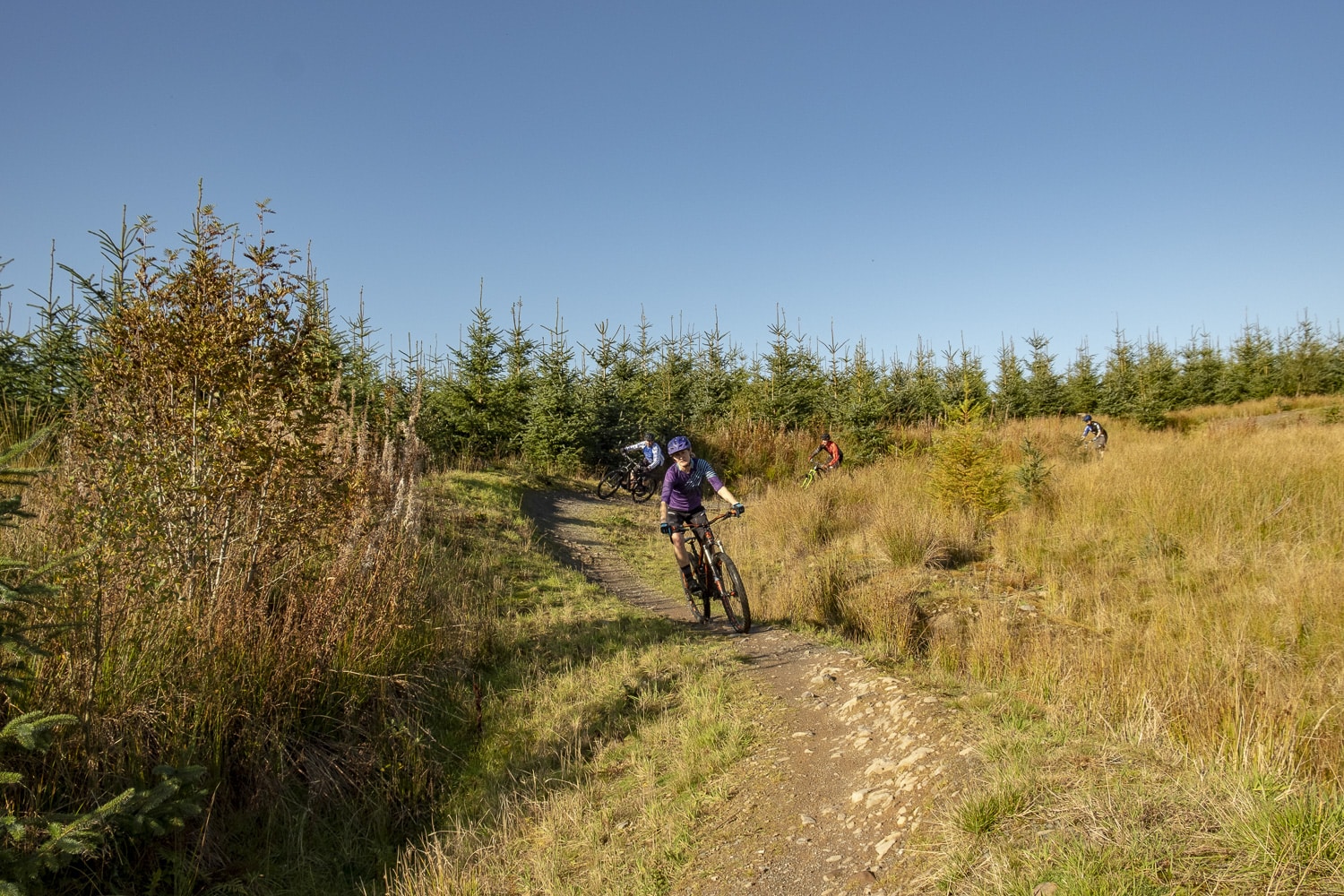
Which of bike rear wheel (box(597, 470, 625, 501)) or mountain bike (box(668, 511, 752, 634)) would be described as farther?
bike rear wheel (box(597, 470, 625, 501))

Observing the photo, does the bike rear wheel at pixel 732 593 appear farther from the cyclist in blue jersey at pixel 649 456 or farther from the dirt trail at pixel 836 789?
the cyclist in blue jersey at pixel 649 456

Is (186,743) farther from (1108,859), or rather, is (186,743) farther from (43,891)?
(1108,859)

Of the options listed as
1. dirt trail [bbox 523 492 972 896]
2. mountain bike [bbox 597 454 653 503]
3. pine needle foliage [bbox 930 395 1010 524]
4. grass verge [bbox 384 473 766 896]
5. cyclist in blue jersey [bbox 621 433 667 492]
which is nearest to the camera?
dirt trail [bbox 523 492 972 896]

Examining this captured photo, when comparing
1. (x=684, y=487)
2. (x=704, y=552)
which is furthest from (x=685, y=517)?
(x=704, y=552)

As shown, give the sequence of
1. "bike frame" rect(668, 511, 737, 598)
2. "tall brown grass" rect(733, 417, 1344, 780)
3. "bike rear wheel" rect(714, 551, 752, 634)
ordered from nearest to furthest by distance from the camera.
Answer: "tall brown grass" rect(733, 417, 1344, 780) < "bike rear wheel" rect(714, 551, 752, 634) < "bike frame" rect(668, 511, 737, 598)

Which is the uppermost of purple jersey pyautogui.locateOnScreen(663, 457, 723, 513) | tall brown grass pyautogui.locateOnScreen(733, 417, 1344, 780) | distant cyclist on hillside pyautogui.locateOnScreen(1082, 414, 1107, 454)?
distant cyclist on hillside pyautogui.locateOnScreen(1082, 414, 1107, 454)

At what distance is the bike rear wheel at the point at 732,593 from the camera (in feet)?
23.8

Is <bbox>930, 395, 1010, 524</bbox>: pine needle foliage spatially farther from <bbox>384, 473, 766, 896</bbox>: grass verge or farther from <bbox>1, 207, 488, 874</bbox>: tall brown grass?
<bbox>1, 207, 488, 874</bbox>: tall brown grass

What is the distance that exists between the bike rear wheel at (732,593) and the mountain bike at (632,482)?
10.2 meters

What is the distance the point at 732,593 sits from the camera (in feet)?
24.4

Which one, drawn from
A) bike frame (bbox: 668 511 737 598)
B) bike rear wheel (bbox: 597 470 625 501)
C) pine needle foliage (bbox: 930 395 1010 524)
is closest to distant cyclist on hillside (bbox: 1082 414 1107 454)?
pine needle foliage (bbox: 930 395 1010 524)

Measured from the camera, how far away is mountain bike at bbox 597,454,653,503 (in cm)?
1789

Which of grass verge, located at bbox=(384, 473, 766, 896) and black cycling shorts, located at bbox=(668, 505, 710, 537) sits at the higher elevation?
black cycling shorts, located at bbox=(668, 505, 710, 537)

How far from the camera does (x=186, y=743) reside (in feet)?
13.5
